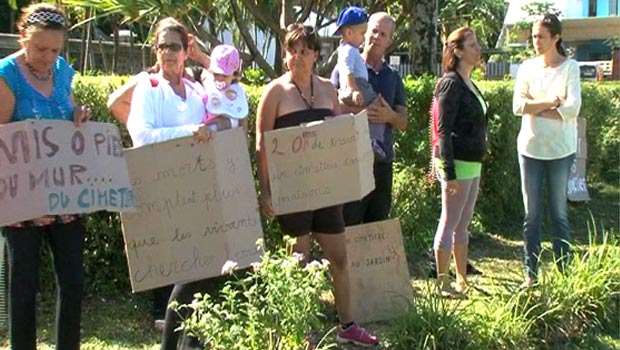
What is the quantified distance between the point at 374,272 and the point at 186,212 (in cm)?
153

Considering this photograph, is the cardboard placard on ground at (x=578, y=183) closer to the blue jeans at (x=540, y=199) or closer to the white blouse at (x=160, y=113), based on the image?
the blue jeans at (x=540, y=199)

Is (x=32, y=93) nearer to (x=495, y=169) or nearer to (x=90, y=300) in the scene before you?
(x=90, y=300)

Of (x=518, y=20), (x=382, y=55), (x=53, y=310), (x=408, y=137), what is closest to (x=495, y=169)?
(x=408, y=137)

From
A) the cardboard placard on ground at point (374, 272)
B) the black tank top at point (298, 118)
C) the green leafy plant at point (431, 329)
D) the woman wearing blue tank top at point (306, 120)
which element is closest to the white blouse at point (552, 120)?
the cardboard placard on ground at point (374, 272)

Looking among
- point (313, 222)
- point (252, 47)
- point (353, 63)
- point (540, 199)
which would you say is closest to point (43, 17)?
point (313, 222)

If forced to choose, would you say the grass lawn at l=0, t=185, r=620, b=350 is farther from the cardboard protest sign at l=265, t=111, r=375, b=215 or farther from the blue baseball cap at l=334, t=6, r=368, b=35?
the blue baseball cap at l=334, t=6, r=368, b=35

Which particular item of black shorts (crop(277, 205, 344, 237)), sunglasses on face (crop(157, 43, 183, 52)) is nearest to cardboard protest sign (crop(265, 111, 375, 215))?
black shorts (crop(277, 205, 344, 237))

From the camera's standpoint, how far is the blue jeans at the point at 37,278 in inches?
145

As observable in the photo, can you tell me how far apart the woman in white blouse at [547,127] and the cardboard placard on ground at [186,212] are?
2.36m

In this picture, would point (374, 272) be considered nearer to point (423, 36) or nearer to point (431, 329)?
point (431, 329)

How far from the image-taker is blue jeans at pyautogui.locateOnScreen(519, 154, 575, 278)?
5634 mm

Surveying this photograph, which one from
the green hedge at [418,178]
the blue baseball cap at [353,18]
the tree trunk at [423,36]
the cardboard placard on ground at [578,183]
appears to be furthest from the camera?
the tree trunk at [423,36]

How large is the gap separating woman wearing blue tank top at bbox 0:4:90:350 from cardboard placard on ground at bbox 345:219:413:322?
1.83 meters

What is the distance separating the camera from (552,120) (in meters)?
5.57
